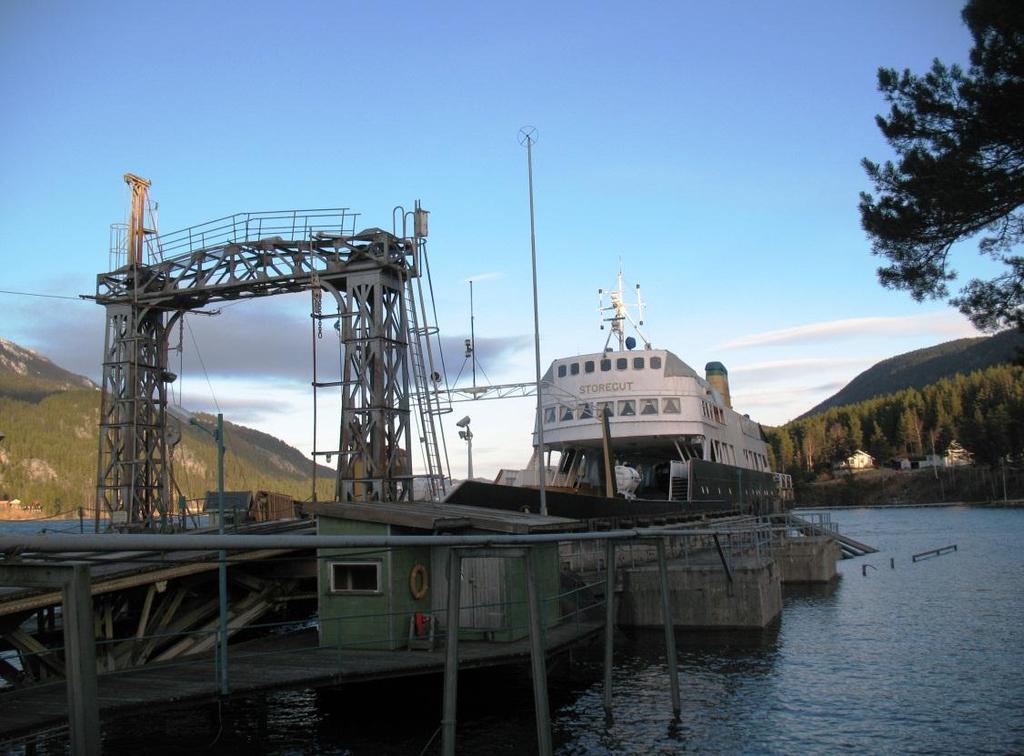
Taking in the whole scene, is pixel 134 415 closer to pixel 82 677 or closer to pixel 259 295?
pixel 259 295

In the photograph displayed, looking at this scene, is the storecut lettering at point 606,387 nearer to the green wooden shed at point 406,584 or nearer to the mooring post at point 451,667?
the green wooden shed at point 406,584

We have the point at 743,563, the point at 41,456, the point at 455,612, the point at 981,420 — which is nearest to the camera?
the point at 455,612

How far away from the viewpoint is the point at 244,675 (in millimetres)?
12586

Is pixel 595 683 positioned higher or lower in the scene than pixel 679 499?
lower

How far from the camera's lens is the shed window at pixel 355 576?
1520 cm

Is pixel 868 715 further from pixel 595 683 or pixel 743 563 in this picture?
pixel 743 563

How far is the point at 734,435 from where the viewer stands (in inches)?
1976

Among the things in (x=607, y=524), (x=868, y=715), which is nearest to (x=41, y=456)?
(x=607, y=524)

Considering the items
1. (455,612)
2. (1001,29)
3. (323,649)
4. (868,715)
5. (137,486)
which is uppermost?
(1001,29)

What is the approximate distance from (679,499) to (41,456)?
19307 centimetres

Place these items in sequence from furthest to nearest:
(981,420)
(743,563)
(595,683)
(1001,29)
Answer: (981,420), (743,563), (595,683), (1001,29)

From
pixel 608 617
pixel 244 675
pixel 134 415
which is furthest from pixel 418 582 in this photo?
pixel 134 415

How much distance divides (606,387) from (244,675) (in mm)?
27722

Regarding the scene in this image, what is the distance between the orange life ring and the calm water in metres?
1.87
